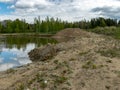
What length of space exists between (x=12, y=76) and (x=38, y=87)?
450 cm

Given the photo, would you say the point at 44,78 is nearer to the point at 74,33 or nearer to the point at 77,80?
the point at 77,80

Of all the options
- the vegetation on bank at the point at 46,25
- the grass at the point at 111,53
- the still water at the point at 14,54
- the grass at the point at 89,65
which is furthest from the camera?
the vegetation on bank at the point at 46,25

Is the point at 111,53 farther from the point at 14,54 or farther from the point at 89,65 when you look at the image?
the point at 14,54

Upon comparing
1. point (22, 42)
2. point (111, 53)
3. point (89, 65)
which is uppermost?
point (111, 53)

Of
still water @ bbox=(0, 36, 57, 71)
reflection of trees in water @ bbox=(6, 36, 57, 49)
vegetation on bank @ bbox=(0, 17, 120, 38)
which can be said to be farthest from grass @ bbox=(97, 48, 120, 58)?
vegetation on bank @ bbox=(0, 17, 120, 38)

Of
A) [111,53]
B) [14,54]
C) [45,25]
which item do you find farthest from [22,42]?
[45,25]

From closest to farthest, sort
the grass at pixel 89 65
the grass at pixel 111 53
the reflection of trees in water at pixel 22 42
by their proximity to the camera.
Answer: the grass at pixel 89 65 < the grass at pixel 111 53 < the reflection of trees in water at pixel 22 42

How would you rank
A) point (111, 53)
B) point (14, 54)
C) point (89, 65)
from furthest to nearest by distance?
point (14, 54), point (111, 53), point (89, 65)

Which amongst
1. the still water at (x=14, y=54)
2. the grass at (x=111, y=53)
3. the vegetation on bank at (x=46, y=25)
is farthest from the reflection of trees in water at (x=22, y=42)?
the vegetation on bank at (x=46, y=25)

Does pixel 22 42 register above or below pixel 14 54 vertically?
below

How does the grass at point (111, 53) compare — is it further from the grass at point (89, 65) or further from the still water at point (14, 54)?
the still water at point (14, 54)

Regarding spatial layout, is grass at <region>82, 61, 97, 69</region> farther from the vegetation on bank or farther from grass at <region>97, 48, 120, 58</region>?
the vegetation on bank

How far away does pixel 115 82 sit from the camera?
11914 millimetres

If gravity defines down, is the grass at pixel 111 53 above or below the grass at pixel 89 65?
above
